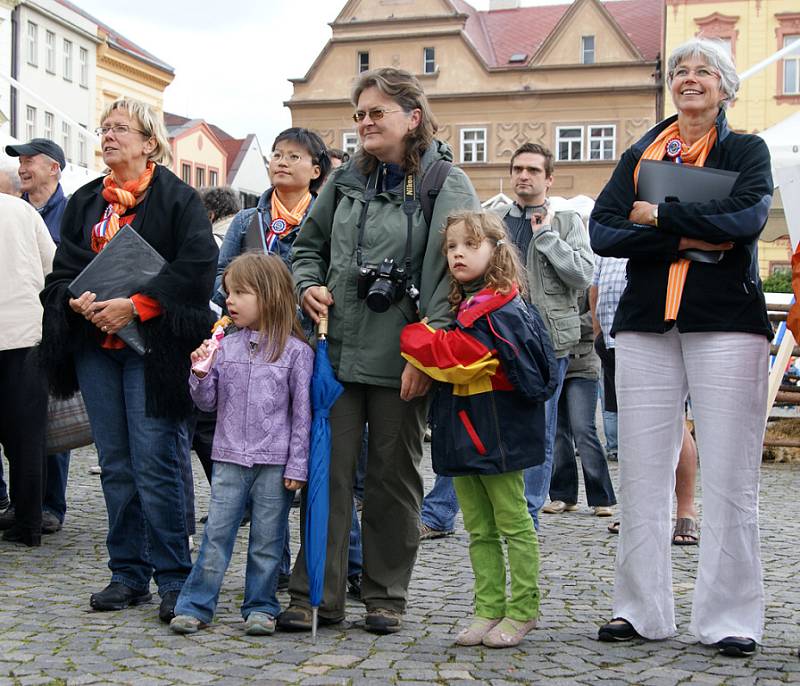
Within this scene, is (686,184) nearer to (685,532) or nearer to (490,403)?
(490,403)

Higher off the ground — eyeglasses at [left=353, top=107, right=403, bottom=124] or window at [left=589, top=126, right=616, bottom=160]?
window at [left=589, top=126, right=616, bottom=160]

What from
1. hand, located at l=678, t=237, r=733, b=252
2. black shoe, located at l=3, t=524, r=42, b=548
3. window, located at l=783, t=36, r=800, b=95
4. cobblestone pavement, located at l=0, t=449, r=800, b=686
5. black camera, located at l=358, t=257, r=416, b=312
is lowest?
cobblestone pavement, located at l=0, t=449, r=800, b=686

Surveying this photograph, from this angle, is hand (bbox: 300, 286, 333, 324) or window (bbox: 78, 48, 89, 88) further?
window (bbox: 78, 48, 89, 88)

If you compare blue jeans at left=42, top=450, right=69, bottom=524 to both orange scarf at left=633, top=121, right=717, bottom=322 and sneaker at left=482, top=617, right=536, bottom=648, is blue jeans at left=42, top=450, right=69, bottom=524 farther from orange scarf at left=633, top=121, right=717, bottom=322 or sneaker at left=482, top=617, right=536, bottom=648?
orange scarf at left=633, top=121, right=717, bottom=322

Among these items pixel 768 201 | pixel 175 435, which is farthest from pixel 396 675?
pixel 768 201

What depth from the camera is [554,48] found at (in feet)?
156

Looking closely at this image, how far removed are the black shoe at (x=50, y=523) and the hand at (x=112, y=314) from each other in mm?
2473

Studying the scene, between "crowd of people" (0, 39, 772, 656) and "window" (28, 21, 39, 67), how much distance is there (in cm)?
4083

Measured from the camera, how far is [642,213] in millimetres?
4547

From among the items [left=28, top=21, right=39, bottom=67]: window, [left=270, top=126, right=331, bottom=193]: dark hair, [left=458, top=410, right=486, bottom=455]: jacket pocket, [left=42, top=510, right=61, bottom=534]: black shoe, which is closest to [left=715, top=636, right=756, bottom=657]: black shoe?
[left=458, top=410, right=486, bottom=455]: jacket pocket

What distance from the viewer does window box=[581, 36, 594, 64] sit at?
47.5 meters

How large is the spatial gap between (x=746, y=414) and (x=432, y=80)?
45128 millimetres

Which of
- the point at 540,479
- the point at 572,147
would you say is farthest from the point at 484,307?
the point at 572,147

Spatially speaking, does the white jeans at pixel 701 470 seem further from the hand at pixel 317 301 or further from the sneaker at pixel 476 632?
the hand at pixel 317 301
